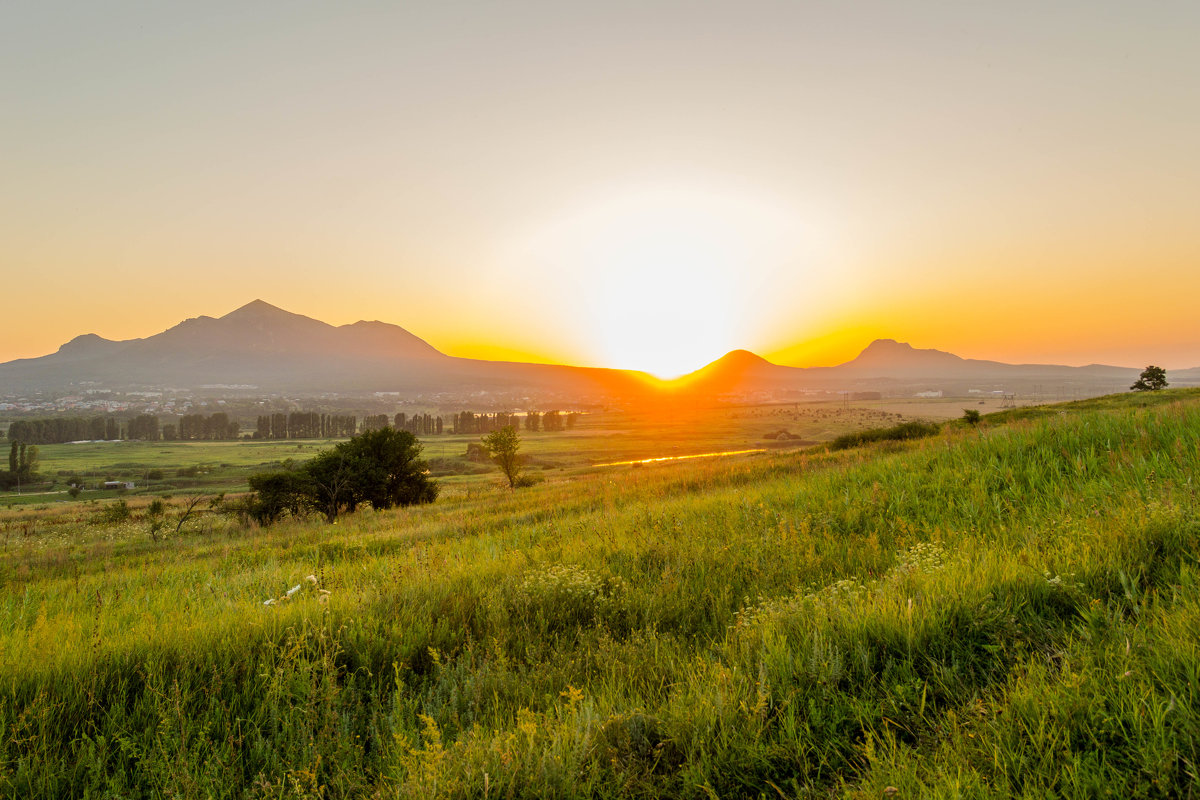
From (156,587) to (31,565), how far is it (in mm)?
11580

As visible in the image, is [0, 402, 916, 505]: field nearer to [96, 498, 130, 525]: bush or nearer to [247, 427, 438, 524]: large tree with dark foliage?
[96, 498, 130, 525]: bush

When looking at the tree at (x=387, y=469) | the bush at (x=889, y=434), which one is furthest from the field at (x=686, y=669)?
the tree at (x=387, y=469)

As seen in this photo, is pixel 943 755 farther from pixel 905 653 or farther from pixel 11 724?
pixel 11 724

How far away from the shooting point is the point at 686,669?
3516 millimetres

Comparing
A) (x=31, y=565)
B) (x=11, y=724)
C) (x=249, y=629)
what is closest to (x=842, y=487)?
(x=249, y=629)

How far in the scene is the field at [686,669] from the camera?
2.43 meters

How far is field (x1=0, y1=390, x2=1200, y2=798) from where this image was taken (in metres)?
2.43

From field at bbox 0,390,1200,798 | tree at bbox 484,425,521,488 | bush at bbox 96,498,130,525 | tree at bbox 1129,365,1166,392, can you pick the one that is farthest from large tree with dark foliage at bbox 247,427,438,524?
tree at bbox 1129,365,1166,392

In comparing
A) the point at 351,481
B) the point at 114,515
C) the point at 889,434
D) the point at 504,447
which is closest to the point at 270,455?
the point at 114,515

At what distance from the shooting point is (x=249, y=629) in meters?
4.53

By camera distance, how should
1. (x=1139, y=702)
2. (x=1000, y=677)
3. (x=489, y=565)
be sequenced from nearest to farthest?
(x=1139, y=702) → (x=1000, y=677) → (x=489, y=565)

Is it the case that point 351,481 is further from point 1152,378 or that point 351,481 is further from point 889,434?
point 1152,378

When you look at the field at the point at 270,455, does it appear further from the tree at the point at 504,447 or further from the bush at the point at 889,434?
the bush at the point at 889,434

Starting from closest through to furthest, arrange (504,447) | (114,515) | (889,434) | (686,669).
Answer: (686,669)
(889,434)
(114,515)
(504,447)
